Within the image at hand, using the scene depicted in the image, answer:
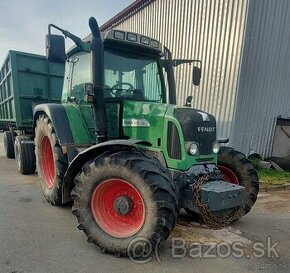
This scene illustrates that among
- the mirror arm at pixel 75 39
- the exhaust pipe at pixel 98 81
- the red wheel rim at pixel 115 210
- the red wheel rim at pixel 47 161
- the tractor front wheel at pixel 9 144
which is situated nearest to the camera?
the red wheel rim at pixel 115 210

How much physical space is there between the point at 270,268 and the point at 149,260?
130 cm

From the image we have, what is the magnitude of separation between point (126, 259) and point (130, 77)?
97.5 inches

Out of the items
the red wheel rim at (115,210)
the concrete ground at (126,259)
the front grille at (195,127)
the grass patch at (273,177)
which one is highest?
the front grille at (195,127)

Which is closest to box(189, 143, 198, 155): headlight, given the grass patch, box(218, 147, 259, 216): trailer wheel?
box(218, 147, 259, 216): trailer wheel

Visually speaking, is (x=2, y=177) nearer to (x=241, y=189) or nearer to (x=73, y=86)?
(x=73, y=86)

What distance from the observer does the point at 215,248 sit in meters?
3.74

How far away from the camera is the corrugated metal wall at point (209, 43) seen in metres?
8.24

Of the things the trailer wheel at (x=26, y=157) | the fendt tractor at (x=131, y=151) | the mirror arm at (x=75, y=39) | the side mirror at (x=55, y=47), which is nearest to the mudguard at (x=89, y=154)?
the fendt tractor at (x=131, y=151)

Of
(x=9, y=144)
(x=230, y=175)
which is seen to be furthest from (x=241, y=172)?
(x=9, y=144)

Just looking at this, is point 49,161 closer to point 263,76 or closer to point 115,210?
point 115,210

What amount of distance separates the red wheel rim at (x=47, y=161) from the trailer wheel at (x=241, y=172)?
2880mm

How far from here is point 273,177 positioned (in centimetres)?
790

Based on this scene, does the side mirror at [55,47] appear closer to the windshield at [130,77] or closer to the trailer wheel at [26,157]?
the windshield at [130,77]

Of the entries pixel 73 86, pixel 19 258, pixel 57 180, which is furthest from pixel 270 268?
pixel 73 86
